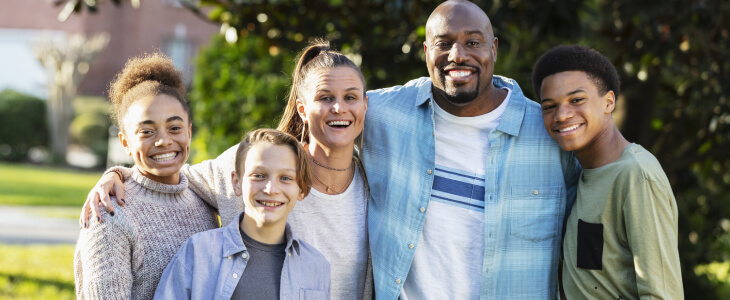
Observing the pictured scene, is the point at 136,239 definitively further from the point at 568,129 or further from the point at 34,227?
the point at 34,227

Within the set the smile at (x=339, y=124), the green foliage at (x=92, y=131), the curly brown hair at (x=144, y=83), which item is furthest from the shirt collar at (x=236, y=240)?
the green foliage at (x=92, y=131)

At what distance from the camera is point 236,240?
2701 mm

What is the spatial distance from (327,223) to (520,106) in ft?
3.29

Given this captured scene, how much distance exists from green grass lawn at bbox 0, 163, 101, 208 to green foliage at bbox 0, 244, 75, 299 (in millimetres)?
4128

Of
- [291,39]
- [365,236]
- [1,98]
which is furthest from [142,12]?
[365,236]

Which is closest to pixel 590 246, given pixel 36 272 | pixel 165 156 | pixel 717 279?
pixel 165 156

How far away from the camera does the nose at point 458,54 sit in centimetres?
318

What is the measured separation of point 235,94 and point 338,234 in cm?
480

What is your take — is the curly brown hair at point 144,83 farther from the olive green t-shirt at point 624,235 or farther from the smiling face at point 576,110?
the olive green t-shirt at point 624,235

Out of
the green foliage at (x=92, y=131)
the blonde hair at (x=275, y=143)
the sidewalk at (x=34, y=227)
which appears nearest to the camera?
the blonde hair at (x=275, y=143)

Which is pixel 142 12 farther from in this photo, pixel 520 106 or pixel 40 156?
pixel 520 106


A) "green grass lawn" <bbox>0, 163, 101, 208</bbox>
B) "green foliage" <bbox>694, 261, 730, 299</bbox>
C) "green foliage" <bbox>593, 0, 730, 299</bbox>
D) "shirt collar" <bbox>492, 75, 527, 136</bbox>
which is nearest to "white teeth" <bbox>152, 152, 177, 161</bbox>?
"shirt collar" <bbox>492, 75, 527, 136</bbox>

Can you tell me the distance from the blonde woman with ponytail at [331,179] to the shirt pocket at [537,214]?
0.65m

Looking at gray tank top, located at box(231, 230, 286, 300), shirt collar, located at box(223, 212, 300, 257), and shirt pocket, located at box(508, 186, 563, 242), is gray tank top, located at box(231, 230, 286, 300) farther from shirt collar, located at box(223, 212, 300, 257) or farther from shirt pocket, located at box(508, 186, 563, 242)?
shirt pocket, located at box(508, 186, 563, 242)
